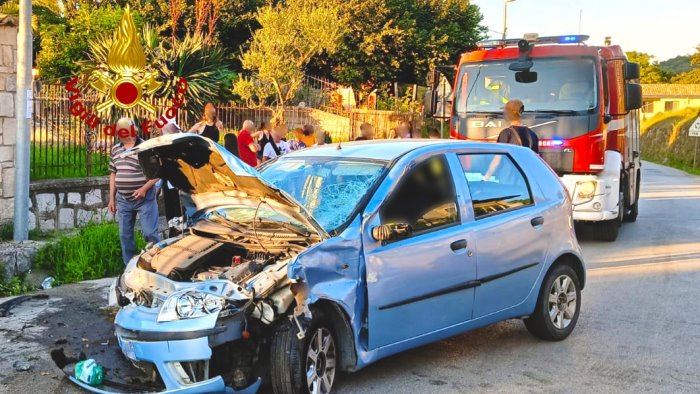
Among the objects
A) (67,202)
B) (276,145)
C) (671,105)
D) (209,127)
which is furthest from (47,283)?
(671,105)

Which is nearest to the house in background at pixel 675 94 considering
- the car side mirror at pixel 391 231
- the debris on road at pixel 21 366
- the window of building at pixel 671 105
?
the window of building at pixel 671 105

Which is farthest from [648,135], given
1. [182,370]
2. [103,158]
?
[182,370]

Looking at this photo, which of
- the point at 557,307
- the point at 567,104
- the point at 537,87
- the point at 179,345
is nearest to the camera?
the point at 179,345

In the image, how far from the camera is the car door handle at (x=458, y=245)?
5.04m

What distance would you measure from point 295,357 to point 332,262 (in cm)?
61

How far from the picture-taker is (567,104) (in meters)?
10.7

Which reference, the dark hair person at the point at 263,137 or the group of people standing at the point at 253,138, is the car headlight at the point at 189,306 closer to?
the group of people standing at the point at 253,138

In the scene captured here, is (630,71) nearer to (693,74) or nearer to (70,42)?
(70,42)

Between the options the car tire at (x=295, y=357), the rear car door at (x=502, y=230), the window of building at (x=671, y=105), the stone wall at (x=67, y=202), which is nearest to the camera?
the car tire at (x=295, y=357)

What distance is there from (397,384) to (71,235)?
5.12 meters

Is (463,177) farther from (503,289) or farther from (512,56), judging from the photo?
(512,56)

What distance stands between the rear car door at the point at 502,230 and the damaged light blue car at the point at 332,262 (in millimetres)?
12

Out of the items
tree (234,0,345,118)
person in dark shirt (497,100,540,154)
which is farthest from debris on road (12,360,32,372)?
tree (234,0,345,118)

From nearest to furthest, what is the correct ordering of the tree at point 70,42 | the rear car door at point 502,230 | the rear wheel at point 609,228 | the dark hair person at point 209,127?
1. the rear car door at point 502,230
2. the dark hair person at point 209,127
3. the rear wheel at point 609,228
4. the tree at point 70,42
